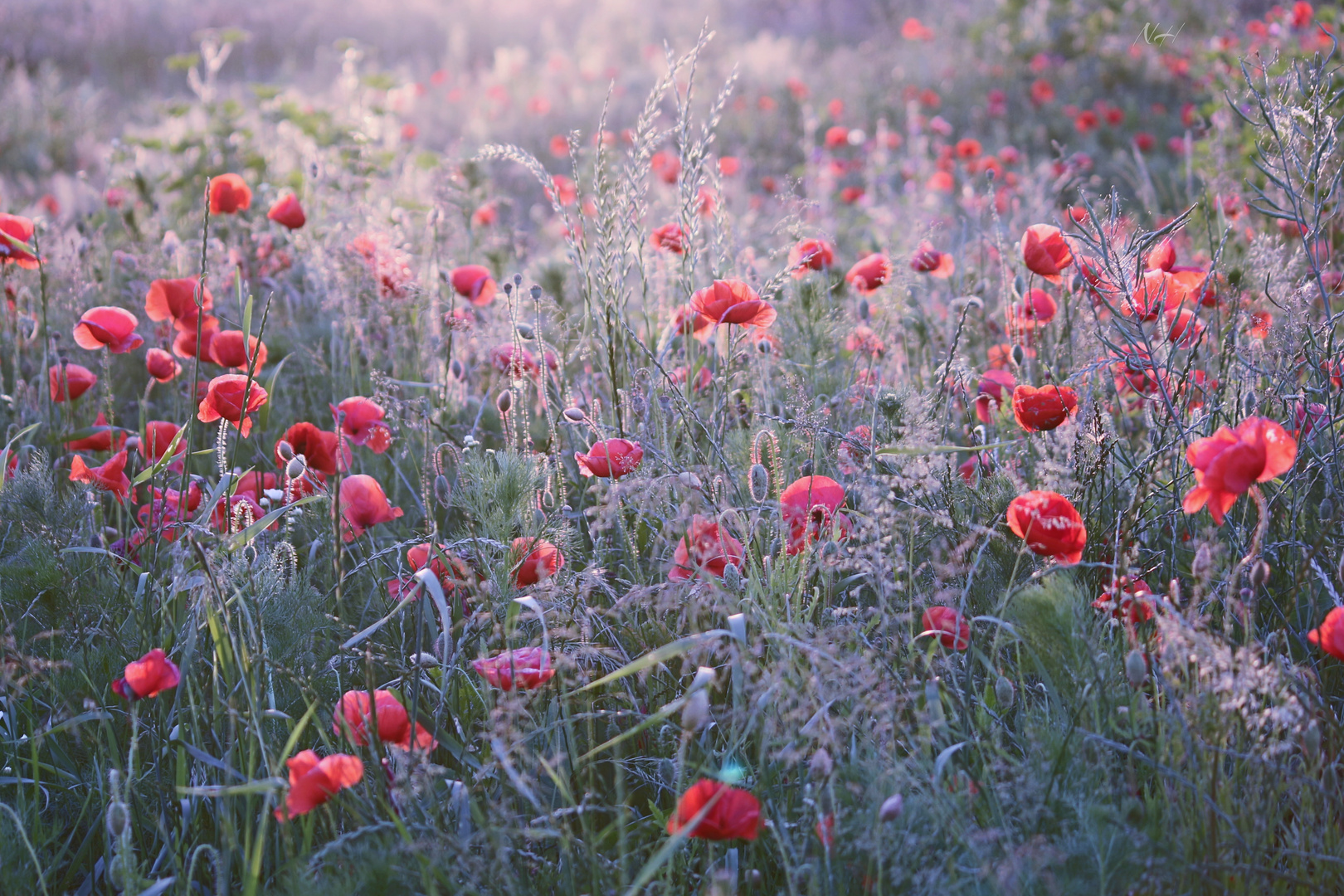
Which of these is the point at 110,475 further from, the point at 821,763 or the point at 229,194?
the point at 821,763

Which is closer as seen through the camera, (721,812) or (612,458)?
(721,812)

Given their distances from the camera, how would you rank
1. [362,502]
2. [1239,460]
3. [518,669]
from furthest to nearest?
[362,502] < [518,669] < [1239,460]

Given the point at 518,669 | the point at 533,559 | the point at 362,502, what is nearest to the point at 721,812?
the point at 518,669

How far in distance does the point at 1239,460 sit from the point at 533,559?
0.96 metres

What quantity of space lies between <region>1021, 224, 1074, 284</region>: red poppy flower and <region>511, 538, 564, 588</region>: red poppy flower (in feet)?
3.46

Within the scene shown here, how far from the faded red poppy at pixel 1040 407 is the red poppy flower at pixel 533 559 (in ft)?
2.54

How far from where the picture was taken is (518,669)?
1260mm

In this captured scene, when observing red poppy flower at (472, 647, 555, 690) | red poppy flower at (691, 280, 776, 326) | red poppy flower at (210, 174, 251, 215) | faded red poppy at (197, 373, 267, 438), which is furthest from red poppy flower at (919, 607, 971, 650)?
red poppy flower at (210, 174, 251, 215)

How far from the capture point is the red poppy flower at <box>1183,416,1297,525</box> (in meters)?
1.14

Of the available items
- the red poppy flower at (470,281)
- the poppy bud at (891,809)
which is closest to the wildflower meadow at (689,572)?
the poppy bud at (891,809)

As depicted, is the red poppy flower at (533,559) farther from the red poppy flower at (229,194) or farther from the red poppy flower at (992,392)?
the red poppy flower at (229,194)

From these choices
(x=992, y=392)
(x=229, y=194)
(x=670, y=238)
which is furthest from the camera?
(x=229, y=194)

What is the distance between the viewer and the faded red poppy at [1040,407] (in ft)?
5.06

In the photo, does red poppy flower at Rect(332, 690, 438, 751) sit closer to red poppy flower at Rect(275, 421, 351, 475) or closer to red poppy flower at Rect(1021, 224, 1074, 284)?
red poppy flower at Rect(275, 421, 351, 475)
